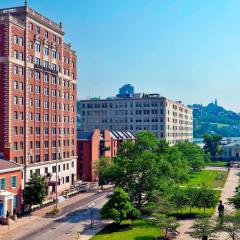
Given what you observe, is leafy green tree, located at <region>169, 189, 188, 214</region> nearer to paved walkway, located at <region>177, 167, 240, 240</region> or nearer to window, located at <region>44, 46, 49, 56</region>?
paved walkway, located at <region>177, 167, 240, 240</region>

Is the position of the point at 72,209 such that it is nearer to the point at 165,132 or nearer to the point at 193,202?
the point at 193,202

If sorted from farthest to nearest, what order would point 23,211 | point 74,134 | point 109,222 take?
point 74,134
point 23,211
point 109,222

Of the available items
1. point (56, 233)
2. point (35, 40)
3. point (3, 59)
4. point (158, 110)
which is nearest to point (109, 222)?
point (56, 233)

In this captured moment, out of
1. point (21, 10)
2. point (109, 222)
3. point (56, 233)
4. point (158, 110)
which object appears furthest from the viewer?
point (158, 110)

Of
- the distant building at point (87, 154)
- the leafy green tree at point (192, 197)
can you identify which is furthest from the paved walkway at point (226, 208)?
the distant building at point (87, 154)

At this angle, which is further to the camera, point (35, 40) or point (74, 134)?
point (74, 134)

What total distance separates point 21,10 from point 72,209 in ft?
125

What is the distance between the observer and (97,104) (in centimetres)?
17788

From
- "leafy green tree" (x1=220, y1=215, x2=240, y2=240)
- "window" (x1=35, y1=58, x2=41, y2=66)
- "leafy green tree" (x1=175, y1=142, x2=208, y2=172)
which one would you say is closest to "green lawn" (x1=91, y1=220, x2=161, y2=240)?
"leafy green tree" (x1=220, y1=215, x2=240, y2=240)

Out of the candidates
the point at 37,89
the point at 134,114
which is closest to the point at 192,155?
the point at 134,114

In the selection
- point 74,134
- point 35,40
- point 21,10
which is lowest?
point 74,134

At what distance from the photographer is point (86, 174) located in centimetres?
10419

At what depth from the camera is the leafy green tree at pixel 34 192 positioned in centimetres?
6556

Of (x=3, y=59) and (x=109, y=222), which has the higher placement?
(x=3, y=59)
